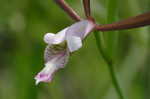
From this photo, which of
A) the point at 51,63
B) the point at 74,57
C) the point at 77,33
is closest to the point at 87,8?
the point at 77,33

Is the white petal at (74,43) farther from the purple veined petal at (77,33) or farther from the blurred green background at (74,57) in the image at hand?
the blurred green background at (74,57)

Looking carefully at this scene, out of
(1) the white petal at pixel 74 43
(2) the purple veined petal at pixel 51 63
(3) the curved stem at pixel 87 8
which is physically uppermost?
(3) the curved stem at pixel 87 8

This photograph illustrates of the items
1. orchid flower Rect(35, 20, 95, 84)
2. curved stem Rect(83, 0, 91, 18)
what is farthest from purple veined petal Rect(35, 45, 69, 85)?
curved stem Rect(83, 0, 91, 18)

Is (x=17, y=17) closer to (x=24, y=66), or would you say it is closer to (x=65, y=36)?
(x=24, y=66)

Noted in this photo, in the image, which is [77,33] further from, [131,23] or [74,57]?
[74,57]

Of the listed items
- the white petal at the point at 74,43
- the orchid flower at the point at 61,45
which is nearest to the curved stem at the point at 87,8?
the orchid flower at the point at 61,45

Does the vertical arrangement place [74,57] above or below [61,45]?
below
